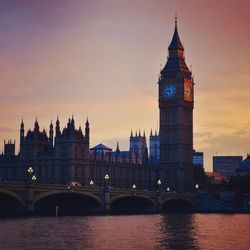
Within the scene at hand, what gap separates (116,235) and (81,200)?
182ft

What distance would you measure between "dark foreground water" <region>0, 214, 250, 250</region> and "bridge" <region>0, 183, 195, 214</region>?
1040 cm

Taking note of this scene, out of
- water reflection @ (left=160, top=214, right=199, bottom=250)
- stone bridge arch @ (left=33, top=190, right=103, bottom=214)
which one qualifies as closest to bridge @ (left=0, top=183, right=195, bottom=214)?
stone bridge arch @ (left=33, top=190, right=103, bottom=214)

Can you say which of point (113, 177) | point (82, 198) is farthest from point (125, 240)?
point (113, 177)

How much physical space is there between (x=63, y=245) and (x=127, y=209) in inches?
3676

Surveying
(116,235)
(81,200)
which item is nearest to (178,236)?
(116,235)

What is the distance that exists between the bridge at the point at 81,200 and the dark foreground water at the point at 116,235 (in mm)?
10397

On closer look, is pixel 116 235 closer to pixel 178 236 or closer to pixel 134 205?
pixel 178 236

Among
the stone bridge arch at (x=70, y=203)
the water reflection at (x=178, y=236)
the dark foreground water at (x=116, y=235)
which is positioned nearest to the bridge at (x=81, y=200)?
the stone bridge arch at (x=70, y=203)

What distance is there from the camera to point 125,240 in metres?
79.6

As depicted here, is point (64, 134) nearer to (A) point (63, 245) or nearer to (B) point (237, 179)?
(B) point (237, 179)

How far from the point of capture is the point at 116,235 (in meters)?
86.2

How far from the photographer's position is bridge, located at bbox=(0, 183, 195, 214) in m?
117

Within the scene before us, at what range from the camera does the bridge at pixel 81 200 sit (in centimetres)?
11700

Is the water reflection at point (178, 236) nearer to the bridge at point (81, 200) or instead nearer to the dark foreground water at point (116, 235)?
the dark foreground water at point (116, 235)
